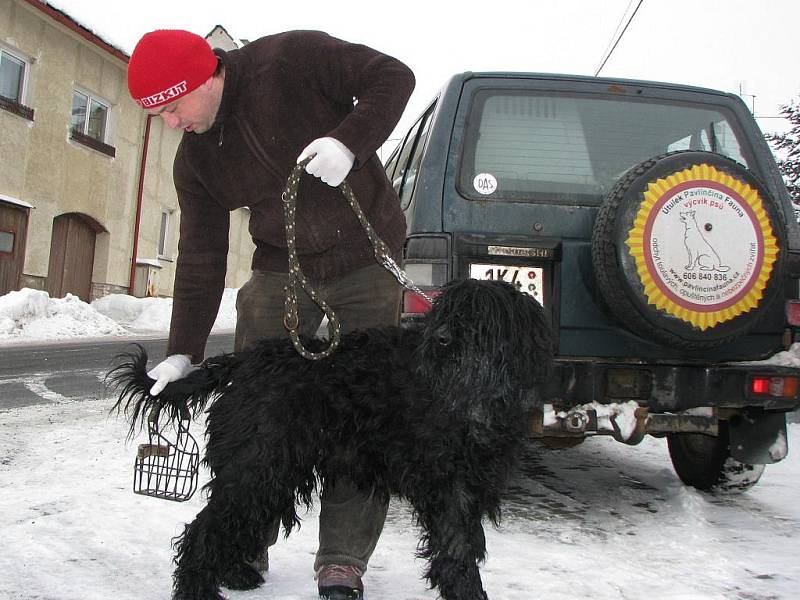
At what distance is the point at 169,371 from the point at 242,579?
32.6 inches

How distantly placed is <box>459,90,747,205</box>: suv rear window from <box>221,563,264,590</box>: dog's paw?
209 cm

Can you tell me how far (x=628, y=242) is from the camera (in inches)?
129

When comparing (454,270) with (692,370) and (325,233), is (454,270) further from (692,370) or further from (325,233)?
(692,370)

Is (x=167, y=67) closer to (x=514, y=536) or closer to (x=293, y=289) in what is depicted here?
(x=293, y=289)

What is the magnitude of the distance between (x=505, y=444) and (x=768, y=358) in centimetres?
210

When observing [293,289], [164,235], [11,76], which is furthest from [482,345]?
[164,235]

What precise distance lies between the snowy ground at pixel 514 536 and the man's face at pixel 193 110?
5.71 feet

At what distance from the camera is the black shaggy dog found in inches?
91.4

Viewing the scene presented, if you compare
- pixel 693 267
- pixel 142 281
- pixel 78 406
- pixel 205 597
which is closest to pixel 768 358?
pixel 693 267

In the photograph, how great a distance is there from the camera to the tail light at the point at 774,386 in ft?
11.9

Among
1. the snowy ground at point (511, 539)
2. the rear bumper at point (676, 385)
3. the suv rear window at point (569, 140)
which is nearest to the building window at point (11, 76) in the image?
the snowy ground at point (511, 539)

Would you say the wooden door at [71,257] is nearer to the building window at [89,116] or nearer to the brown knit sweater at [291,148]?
the building window at [89,116]

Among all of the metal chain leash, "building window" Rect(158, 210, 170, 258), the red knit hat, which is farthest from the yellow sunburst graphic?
"building window" Rect(158, 210, 170, 258)

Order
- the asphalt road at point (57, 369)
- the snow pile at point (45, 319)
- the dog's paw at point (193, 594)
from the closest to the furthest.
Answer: the dog's paw at point (193, 594) < the asphalt road at point (57, 369) < the snow pile at point (45, 319)
